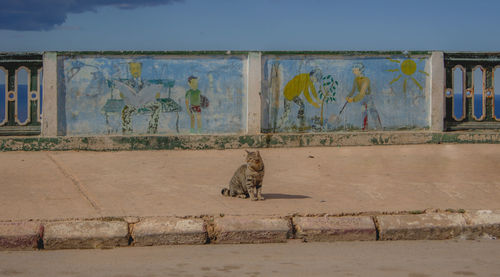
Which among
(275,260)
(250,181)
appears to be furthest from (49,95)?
(275,260)

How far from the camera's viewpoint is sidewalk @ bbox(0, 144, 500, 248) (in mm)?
6273

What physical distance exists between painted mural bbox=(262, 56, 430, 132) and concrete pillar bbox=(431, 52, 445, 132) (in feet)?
0.34

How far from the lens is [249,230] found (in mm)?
5660

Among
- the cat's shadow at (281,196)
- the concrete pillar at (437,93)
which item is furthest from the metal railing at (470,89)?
the cat's shadow at (281,196)

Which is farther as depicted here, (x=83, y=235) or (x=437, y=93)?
(x=437, y=93)

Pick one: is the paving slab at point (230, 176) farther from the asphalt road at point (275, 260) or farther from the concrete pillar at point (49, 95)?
the concrete pillar at point (49, 95)

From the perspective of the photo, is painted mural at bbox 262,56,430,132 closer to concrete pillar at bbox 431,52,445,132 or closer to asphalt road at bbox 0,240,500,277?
concrete pillar at bbox 431,52,445,132

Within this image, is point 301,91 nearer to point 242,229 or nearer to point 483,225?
point 483,225

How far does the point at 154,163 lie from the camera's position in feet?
30.6

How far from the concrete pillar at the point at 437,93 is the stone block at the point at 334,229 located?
22.0 feet

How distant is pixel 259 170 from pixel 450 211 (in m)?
1.91

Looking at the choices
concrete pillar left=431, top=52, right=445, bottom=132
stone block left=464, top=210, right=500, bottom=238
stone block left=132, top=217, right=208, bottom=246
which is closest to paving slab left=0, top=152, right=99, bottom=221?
stone block left=132, top=217, right=208, bottom=246

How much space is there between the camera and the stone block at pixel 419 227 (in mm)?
5824

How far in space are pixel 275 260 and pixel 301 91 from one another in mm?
6996
